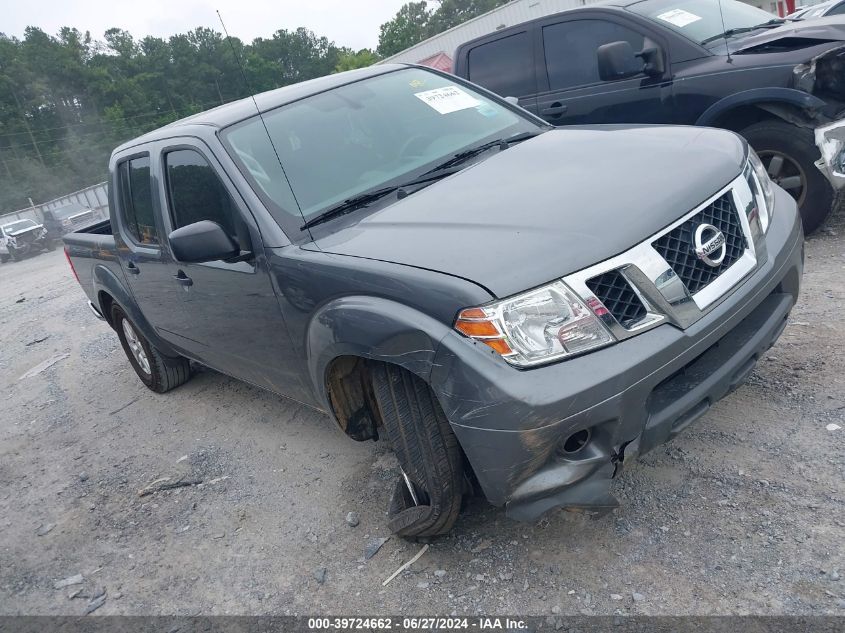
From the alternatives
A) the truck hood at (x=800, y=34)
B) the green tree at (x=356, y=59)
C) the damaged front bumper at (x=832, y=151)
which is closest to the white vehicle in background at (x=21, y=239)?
the truck hood at (x=800, y=34)

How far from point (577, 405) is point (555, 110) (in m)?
4.37

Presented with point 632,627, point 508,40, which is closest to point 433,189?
point 632,627

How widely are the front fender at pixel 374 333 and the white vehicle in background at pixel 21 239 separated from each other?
1008 inches

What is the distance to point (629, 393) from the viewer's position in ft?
7.30

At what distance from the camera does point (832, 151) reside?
15.0 feet

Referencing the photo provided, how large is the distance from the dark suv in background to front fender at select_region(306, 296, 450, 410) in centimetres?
339

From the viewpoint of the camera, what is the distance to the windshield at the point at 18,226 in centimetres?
2489

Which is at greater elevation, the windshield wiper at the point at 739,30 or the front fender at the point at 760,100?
the windshield wiper at the point at 739,30

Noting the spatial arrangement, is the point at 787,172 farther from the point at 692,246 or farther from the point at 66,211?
the point at 66,211

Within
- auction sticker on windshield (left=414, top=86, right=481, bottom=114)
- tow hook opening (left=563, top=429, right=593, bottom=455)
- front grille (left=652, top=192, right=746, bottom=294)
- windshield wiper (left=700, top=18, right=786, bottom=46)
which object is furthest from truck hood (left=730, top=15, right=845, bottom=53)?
tow hook opening (left=563, top=429, right=593, bottom=455)

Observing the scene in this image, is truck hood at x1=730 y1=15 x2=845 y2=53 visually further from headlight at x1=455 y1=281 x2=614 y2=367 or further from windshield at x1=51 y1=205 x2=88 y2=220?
windshield at x1=51 y1=205 x2=88 y2=220

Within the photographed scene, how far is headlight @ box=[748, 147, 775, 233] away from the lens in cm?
287

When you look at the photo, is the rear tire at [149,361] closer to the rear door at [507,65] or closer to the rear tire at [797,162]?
the rear door at [507,65]

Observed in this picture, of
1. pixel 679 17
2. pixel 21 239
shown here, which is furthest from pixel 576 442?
pixel 21 239
